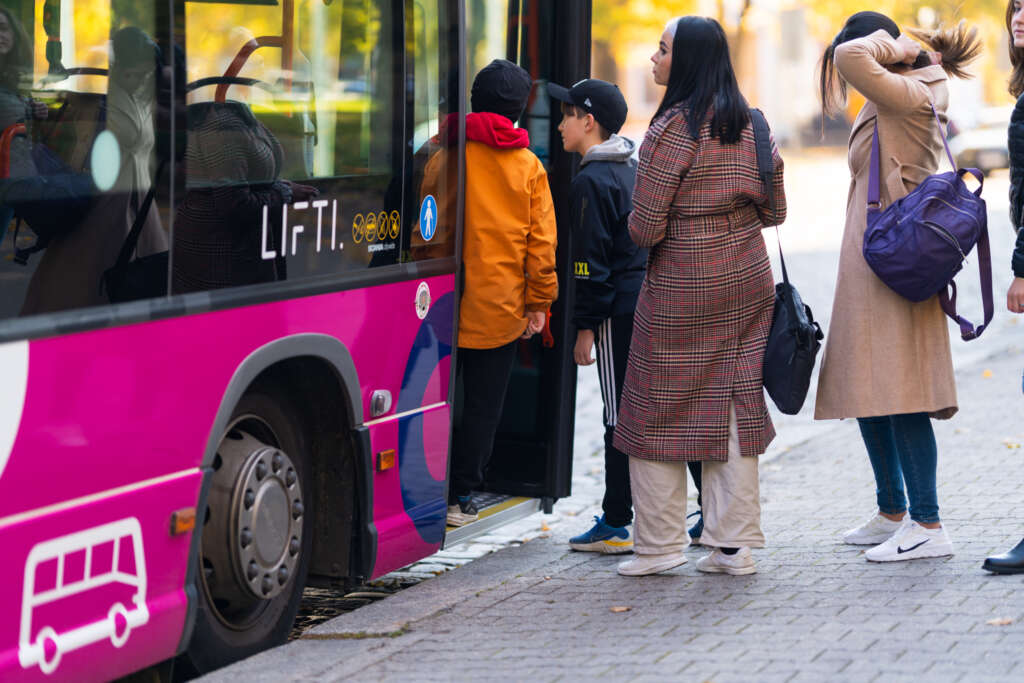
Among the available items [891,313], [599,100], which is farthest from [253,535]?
[891,313]

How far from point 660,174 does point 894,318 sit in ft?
3.57

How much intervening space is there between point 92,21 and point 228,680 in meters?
1.92

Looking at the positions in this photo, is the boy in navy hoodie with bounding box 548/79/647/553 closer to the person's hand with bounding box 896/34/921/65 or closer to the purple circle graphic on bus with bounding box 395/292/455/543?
the purple circle graphic on bus with bounding box 395/292/455/543

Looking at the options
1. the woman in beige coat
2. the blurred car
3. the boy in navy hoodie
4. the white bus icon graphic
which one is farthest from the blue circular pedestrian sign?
the blurred car

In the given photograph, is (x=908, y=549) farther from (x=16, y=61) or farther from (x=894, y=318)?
(x=16, y=61)

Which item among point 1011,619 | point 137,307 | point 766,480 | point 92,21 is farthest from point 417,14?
point 766,480

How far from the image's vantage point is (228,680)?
4.55 meters

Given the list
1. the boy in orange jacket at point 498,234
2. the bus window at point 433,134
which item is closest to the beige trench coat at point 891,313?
the boy in orange jacket at point 498,234

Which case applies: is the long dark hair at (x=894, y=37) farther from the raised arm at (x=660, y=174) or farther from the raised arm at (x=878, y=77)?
the raised arm at (x=660, y=174)

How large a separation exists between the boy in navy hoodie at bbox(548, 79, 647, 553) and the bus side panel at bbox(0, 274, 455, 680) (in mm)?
980

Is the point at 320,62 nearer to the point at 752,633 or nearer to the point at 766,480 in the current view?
the point at 752,633

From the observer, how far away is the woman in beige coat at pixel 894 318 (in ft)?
19.1

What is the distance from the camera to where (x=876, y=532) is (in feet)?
20.8

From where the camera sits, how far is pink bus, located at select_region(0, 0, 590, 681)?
3.93 m
